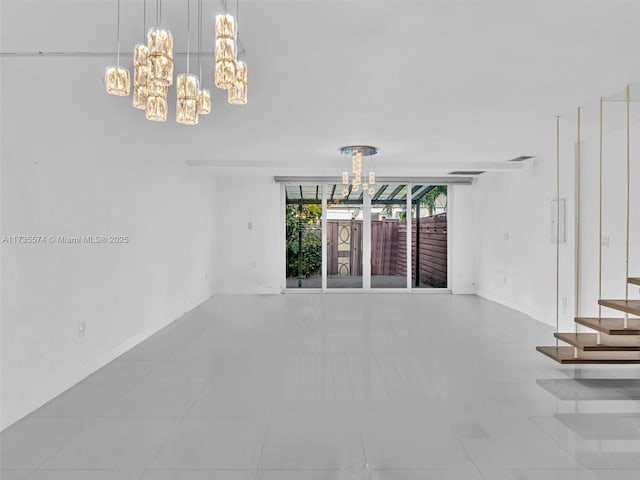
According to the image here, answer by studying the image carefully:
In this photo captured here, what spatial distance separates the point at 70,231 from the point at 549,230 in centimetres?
573

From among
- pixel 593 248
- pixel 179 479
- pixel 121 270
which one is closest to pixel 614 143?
pixel 593 248

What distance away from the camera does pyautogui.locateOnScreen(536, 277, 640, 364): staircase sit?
10.9 feet

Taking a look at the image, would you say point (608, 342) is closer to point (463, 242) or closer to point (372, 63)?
point (372, 63)

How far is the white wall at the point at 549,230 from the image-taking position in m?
4.51

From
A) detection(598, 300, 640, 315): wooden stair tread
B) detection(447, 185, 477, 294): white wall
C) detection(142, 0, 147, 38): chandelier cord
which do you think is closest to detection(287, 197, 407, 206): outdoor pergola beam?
detection(447, 185, 477, 294): white wall

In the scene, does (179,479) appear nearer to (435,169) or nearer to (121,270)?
(121,270)

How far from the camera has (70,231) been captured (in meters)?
3.57

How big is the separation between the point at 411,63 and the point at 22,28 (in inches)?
89.3

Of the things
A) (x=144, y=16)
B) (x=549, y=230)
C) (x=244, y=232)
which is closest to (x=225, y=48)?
(x=144, y=16)

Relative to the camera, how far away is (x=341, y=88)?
323 cm

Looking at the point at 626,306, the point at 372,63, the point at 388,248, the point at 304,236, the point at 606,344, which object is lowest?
the point at 606,344

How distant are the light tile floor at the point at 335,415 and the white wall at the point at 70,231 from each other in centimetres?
29

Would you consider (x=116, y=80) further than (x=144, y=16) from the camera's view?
No

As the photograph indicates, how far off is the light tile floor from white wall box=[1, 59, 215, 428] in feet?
0.96
